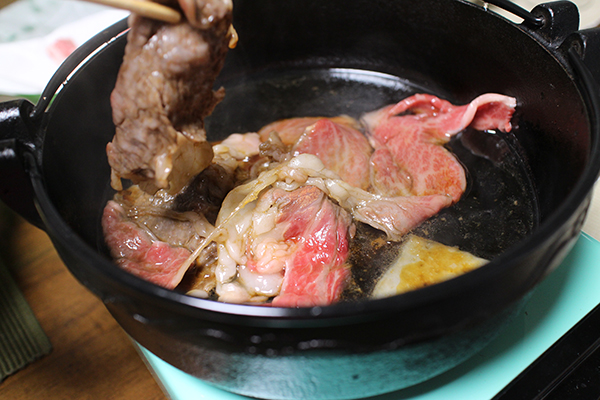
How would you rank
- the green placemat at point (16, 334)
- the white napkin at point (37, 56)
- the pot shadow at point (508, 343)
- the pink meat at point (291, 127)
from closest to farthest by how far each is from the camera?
the pot shadow at point (508, 343) < the green placemat at point (16, 334) < the pink meat at point (291, 127) < the white napkin at point (37, 56)

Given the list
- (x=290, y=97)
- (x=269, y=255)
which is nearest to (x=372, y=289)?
(x=269, y=255)

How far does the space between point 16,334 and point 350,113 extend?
1.89 metres

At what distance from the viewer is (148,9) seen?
1167 mm

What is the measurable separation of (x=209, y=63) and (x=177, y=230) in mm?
738

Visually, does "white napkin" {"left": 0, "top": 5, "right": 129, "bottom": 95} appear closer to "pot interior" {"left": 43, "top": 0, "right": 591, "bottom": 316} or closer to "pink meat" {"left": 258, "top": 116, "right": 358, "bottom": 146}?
"pot interior" {"left": 43, "top": 0, "right": 591, "bottom": 316}

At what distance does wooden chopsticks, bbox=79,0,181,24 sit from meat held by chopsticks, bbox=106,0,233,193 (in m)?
0.03

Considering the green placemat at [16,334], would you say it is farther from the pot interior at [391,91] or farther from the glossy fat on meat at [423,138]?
the glossy fat on meat at [423,138]

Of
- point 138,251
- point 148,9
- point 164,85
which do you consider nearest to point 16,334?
point 138,251

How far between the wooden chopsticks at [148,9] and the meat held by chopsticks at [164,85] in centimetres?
3

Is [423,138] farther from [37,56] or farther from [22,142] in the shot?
[37,56]

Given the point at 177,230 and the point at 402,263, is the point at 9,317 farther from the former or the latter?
the point at 402,263

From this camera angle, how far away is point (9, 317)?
179cm

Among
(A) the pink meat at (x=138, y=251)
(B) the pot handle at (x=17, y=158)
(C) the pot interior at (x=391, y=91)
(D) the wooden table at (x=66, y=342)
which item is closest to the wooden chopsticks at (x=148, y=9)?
(B) the pot handle at (x=17, y=158)

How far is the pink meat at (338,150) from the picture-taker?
2.04m
